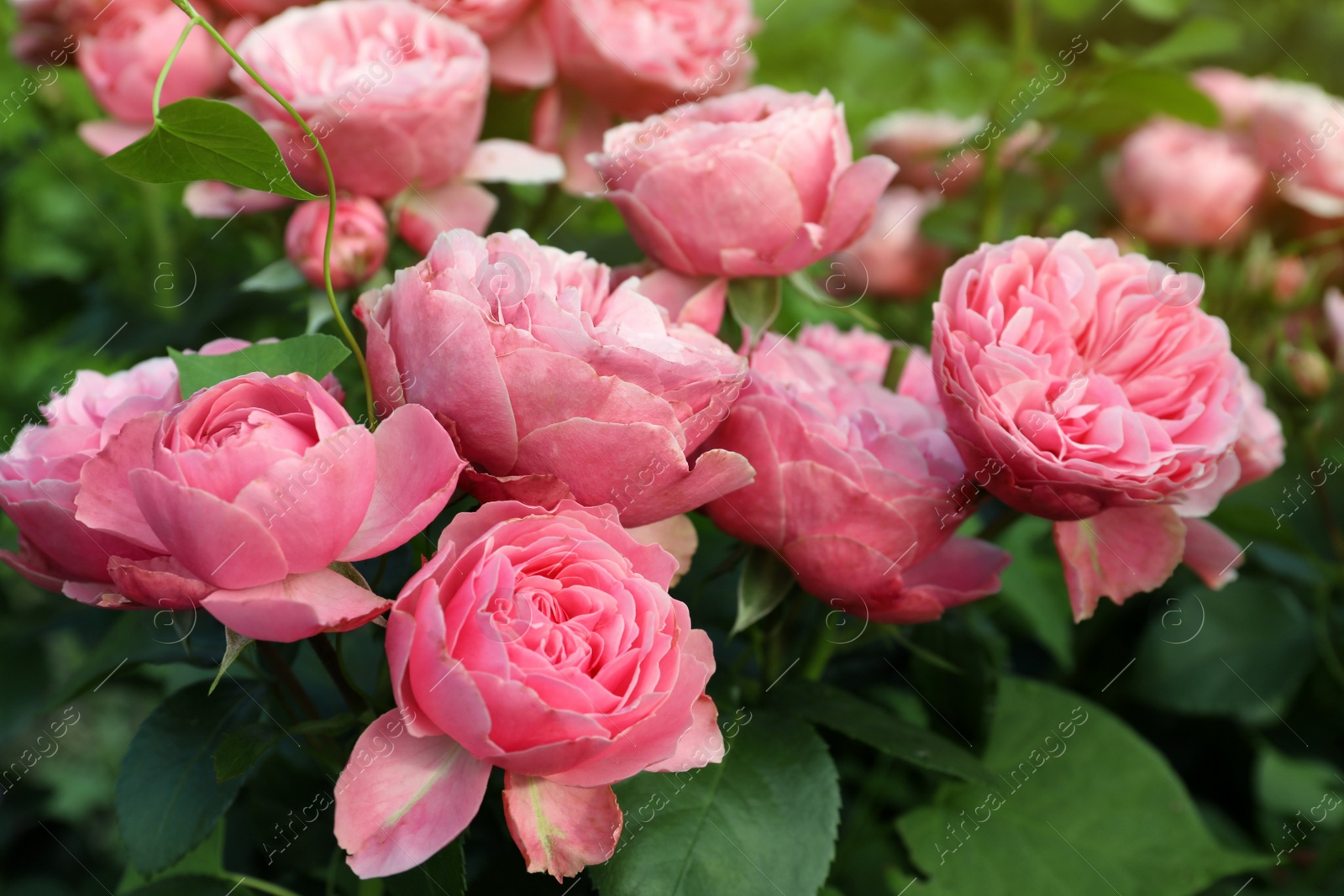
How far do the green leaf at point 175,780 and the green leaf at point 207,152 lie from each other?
0.79ft

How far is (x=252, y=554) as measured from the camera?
1.07ft

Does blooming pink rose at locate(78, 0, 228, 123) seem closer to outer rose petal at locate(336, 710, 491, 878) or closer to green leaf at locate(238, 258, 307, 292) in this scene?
green leaf at locate(238, 258, 307, 292)

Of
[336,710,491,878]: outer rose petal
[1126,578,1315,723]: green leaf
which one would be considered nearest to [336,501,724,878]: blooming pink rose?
[336,710,491,878]: outer rose petal

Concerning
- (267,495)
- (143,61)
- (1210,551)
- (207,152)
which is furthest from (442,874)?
(143,61)

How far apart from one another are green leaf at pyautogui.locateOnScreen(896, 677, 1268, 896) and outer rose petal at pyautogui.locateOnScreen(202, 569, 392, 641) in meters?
0.37

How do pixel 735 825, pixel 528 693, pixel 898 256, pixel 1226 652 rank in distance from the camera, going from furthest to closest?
pixel 898 256
pixel 1226 652
pixel 735 825
pixel 528 693

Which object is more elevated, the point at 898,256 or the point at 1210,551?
the point at 1210,551

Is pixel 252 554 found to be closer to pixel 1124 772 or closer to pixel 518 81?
pixel 518 81

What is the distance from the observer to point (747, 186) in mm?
448

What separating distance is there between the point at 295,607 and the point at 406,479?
0.06m

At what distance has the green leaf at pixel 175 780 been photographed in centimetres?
42

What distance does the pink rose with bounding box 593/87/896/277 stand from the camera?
45cm

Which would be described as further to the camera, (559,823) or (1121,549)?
(1121,549)

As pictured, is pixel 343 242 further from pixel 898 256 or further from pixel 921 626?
pixel 898 256
